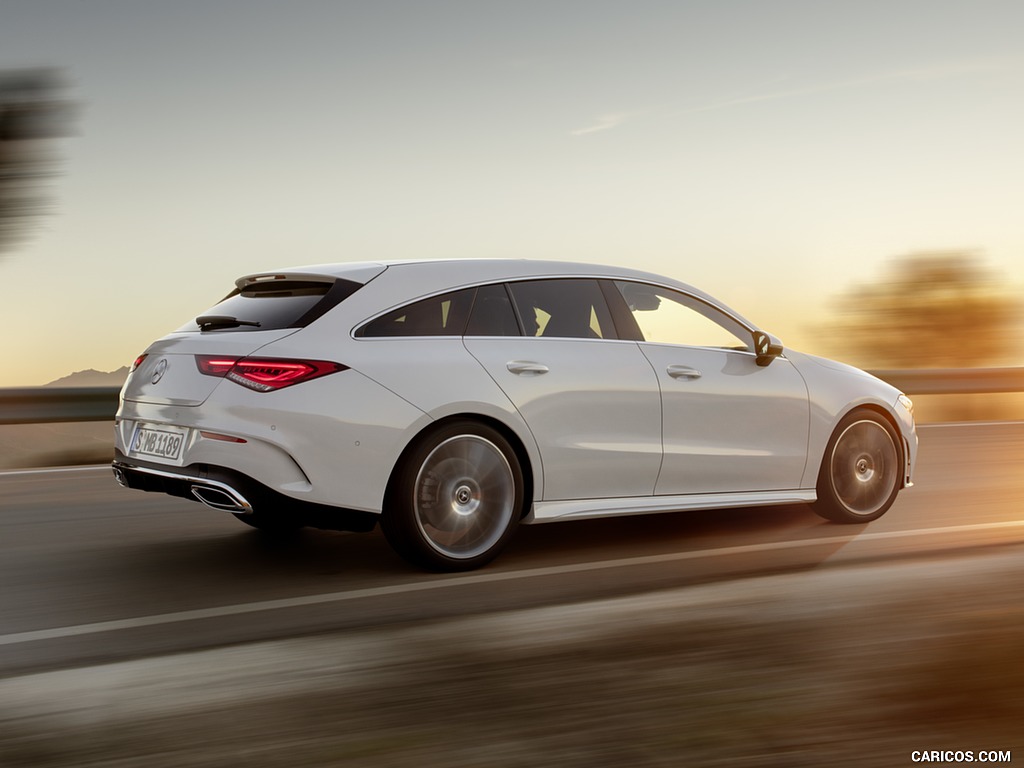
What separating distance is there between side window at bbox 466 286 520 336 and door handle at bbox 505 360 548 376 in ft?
0.66

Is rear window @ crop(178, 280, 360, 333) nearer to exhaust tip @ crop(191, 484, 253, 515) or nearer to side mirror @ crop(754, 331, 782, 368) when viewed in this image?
exhaust tip @ crop(191, 484, 253, 515)

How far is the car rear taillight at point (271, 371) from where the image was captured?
18.8ft

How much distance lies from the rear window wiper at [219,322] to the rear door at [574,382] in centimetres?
112

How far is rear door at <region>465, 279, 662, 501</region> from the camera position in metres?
6.39

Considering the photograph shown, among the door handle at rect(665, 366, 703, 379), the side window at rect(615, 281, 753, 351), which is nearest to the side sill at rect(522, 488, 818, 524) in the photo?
the door handle at rect(665, 366, 703, 379)

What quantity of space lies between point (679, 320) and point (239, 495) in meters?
→ 2.86

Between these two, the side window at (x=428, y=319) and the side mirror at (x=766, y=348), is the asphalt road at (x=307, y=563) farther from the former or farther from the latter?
the side window at (x=428, y=319)

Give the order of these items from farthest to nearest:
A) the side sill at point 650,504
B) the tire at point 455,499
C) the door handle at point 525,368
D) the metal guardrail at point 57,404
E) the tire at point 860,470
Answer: the metal guardrail at point 57,404, the tire at point 860,470, the side sill at point 650,504, the door handle at point 525,368, the tire at point 455,499

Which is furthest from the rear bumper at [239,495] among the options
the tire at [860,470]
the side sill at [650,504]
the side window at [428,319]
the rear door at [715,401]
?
the tire at [860,470]

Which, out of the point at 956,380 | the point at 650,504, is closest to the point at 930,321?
the point at 956,380

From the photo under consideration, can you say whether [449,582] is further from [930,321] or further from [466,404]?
[930,321]

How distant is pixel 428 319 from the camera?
6.26m

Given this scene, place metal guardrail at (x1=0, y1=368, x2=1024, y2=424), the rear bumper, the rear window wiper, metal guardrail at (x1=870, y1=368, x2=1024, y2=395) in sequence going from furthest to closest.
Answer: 1. metal guardrail at (x1=870, y1=368, x2=1024, y2=395)
2. metal guardrail at (x1=0, y1=368, x2=1024, y2=424)
3. the rear window wiper
4. the rear bumper

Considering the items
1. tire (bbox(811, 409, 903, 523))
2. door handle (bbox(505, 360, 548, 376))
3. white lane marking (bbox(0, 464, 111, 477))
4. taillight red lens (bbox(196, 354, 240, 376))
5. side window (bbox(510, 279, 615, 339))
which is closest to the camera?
taillight red lens (bbox(196, 354, 240, 376))
